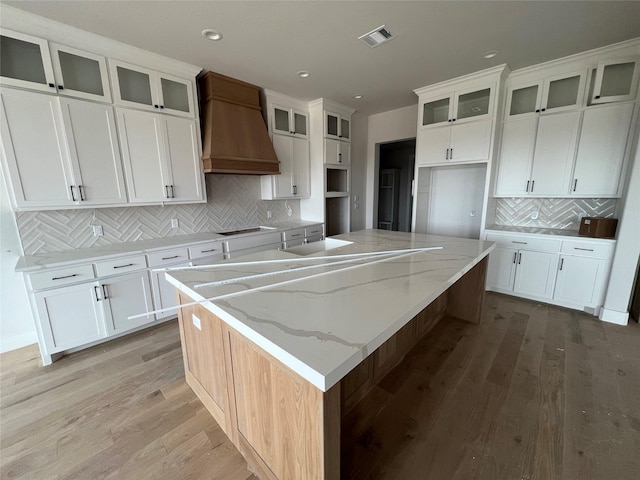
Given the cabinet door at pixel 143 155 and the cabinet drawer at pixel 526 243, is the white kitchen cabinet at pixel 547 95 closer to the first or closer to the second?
the cabinet drawer at pixel 526 243

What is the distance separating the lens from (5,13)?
72.6 inches

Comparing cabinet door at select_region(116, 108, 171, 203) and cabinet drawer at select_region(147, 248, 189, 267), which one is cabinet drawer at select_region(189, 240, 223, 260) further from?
cabinet door at select_region(116, 108, 171, 203)

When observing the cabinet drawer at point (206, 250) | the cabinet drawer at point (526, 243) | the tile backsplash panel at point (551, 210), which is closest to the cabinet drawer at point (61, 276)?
the cabinet drawer at point (206, 250)

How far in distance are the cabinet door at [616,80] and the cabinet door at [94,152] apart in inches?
186

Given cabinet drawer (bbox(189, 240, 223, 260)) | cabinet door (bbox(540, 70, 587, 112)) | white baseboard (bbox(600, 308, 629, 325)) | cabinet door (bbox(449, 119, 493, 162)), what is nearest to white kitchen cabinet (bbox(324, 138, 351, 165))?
cabinet door (bbox(449, 119, 493, 162))

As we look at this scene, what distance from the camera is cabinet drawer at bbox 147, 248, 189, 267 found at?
252cm

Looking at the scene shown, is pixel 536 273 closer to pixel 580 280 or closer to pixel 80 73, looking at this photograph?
pixel 580 280

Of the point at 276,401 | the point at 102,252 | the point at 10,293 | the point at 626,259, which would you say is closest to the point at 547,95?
the point at 626,259

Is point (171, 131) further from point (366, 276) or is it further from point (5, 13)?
point (366, 276)

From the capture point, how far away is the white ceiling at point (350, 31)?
6.20 feet

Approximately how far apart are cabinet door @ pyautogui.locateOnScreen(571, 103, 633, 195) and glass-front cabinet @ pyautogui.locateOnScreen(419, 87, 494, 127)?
3.13ft

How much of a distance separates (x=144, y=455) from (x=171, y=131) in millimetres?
2713

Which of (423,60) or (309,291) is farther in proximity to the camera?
(423,60)

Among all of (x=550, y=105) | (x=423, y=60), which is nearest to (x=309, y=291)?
(x=423, y=60)
